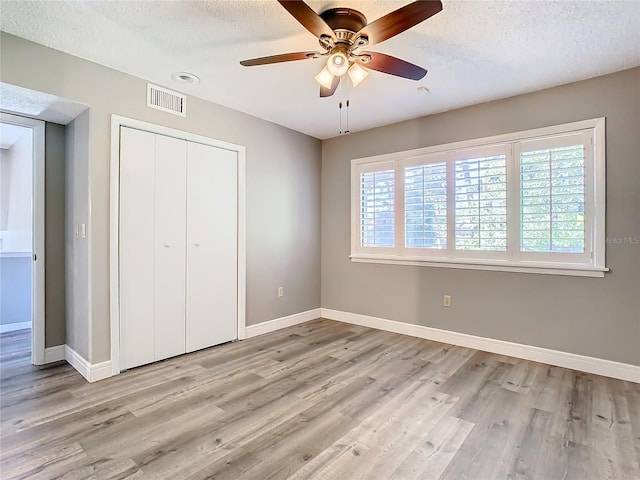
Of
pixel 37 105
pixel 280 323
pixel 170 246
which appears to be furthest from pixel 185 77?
pixel 280 323

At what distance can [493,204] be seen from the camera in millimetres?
3250

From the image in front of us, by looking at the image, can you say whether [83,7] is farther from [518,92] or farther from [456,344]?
[456,344]

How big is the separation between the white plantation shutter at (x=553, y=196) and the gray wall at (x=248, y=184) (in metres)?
2.47

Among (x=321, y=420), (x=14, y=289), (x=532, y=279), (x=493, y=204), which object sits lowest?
(x=321, y=420)

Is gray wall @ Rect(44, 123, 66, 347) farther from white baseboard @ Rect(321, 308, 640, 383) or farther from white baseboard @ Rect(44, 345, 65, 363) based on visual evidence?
white baseboard @ Rect(321, 308, 640, 383)

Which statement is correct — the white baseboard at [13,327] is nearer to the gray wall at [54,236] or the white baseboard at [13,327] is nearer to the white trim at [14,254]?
the white trim at [14,254]

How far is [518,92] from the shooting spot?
10.1ft

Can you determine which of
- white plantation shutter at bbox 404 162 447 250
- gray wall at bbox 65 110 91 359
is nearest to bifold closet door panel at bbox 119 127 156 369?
gray wall at bbox 65 110 91 359

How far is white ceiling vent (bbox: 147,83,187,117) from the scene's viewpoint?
2.91 meters

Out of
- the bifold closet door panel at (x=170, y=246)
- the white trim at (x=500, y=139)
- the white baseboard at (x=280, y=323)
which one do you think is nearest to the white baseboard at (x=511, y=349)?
the white baseboard at (x=280, y=323)

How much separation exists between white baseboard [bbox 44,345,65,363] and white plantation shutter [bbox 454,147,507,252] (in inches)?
155

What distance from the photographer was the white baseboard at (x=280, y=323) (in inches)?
149

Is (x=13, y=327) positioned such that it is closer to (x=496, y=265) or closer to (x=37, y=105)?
(x=37, y=105)

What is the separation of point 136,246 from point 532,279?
3511mm
